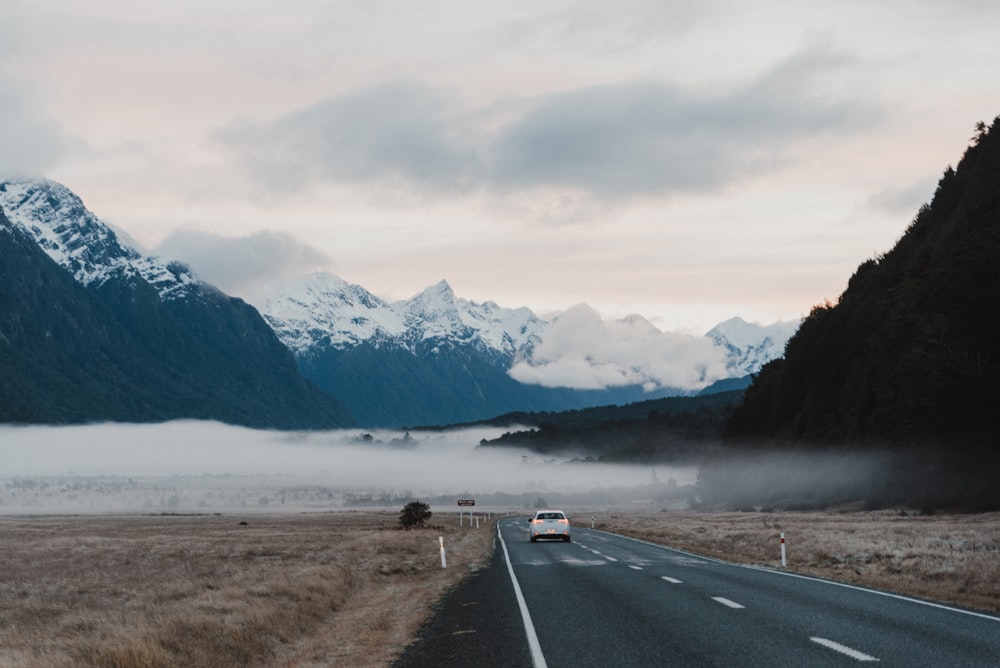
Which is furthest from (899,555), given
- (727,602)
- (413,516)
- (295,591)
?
(413,516)

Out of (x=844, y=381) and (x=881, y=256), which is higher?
(x=881, y=256)

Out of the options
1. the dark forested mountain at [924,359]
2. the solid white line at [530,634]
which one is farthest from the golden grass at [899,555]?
the dark forested mountain at [924,359]

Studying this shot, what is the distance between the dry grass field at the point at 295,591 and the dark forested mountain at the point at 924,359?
1209cm

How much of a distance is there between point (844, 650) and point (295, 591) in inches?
628

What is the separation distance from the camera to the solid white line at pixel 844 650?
1313 centimetres

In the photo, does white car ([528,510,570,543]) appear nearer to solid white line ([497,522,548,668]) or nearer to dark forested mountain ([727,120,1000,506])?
solid white line ([497,522,548,668])

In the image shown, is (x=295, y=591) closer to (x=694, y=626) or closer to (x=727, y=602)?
(x=727, y=602)

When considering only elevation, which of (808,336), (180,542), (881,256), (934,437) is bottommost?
(180,542)

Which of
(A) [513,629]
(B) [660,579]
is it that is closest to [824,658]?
(A) [513,629]

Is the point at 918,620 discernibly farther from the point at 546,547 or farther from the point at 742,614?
the point at 546,547

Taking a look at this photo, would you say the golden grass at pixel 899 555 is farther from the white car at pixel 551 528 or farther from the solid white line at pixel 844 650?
the solid white line at pixel 844 650

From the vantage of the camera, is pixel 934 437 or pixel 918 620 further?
pixel 934 437

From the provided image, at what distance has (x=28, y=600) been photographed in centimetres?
3194

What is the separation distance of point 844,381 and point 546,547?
3019 inches
